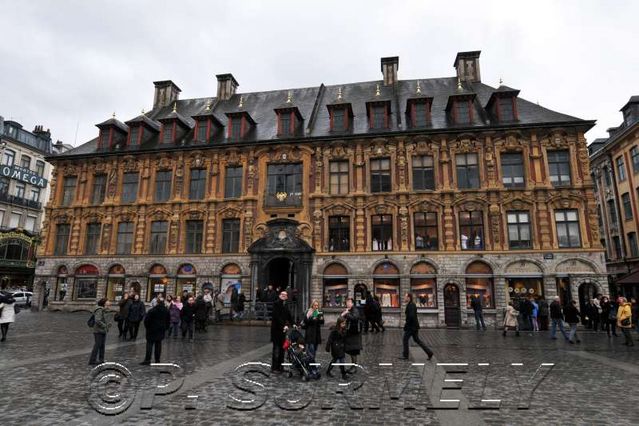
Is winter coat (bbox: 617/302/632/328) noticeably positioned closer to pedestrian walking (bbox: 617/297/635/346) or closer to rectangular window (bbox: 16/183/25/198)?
pedestrian walking (bbox: 617/297/635/346)

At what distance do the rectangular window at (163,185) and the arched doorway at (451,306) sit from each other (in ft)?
64.5

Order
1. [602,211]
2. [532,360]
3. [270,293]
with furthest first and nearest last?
1. [602,211]
2. [270,293]
3. [532,360]

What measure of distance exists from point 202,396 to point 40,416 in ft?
8.38

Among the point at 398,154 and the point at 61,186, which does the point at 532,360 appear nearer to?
the point at 398,154

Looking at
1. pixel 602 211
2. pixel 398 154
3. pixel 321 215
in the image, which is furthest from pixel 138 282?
pixel 602 211

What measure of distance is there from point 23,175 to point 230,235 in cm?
3388

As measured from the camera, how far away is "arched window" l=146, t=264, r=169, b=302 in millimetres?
26938

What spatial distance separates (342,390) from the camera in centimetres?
823

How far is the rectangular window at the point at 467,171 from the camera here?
25078 mm

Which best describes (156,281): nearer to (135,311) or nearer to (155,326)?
(135,311)

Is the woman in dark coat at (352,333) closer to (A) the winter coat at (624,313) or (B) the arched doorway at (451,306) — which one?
(A) the winter coat at (624,313)

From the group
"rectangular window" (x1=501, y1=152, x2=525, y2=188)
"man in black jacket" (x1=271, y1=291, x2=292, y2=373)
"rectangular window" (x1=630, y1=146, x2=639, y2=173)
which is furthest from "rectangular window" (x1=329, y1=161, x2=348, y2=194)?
"rectangular window" (x1=630, y1=146, x2=639, y2=173)

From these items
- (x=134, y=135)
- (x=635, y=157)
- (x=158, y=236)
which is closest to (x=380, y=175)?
(x=158, y=236)

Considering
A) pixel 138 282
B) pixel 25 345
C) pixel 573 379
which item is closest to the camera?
pixel 573 379
